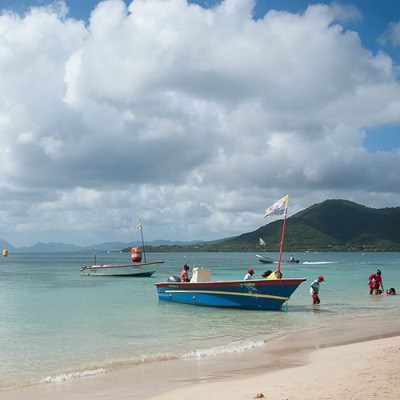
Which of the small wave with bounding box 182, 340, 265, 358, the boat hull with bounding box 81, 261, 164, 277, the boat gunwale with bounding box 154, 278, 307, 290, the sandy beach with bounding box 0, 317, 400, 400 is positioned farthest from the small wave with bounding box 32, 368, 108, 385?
the boat hull with bounding box 81, 261, 164, 277

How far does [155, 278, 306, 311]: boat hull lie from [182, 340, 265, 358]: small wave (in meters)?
7.11

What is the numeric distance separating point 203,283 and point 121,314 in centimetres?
438

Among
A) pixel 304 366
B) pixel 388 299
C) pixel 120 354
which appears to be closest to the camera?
pixel 304 366

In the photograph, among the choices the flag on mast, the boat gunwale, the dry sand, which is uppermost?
the flag on mast

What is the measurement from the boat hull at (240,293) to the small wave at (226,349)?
7109 millimetres

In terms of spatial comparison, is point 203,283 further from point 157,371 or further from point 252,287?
point 157,371

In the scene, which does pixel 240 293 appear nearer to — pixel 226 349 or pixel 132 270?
pixel 226 349

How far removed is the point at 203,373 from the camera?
11.9m

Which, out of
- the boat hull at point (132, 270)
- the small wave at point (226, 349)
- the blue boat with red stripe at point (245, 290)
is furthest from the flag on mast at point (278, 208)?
the boat hull at point (132, 270)

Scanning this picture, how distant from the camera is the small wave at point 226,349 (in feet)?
47.5

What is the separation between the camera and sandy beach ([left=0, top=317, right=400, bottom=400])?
29.9ft

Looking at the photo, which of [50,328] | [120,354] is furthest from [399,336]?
[50,328]

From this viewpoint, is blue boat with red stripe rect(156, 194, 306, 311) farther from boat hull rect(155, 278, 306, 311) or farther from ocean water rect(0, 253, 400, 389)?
ocean water rect(0, 253, 400, 389)

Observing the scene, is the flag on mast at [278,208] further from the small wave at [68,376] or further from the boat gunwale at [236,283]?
the small wave at [68,376]
